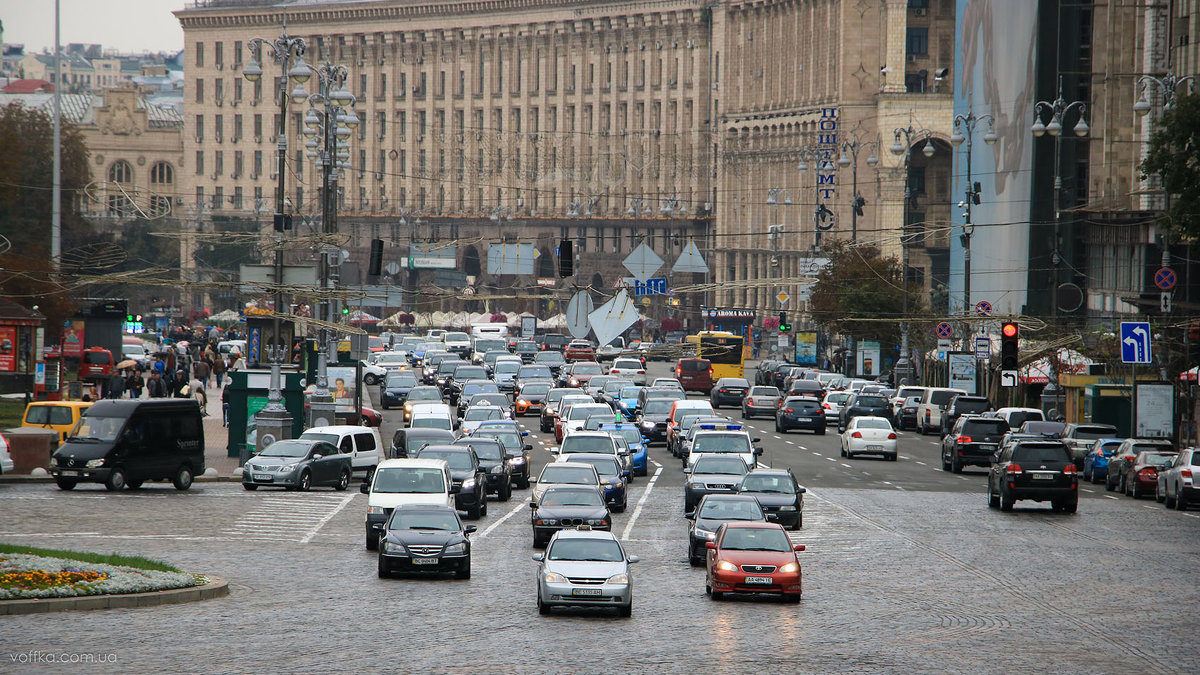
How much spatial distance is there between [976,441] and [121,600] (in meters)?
30.3

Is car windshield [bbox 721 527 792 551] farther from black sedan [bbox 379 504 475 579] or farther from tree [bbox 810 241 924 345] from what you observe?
tree [bbox 810 241 924 345]

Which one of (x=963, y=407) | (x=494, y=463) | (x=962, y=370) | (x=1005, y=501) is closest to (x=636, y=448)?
(x=494, y=463)

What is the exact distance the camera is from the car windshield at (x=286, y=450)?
40.2 m

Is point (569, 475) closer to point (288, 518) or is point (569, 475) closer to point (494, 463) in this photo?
point (494, 463)

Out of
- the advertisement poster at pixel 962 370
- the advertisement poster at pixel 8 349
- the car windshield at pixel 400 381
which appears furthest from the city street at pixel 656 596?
the car windshield at pixel 400 381

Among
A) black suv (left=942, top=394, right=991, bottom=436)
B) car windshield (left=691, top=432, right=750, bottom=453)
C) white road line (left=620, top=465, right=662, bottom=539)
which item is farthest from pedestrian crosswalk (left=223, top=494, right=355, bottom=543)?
black suv (left=942, top=394, right=991, bottom=436)

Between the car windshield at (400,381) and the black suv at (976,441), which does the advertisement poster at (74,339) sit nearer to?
the car windshield at (400,381)

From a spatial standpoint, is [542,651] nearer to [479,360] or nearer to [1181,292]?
[1181,292]

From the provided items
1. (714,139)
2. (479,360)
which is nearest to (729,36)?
(714,139)

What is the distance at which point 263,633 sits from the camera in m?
21.2

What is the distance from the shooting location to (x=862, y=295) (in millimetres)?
85375

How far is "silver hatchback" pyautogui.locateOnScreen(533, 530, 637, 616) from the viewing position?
912 inches

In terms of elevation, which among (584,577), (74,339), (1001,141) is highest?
(1001,141)

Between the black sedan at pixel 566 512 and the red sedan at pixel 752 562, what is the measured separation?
494 centimetres
